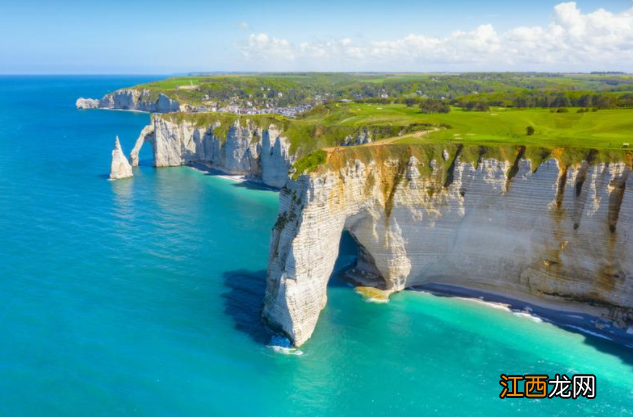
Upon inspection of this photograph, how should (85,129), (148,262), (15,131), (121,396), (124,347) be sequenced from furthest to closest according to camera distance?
1. (85,129)
2. (15,131)
3. (148,262)
4. (124,347)
5. (121,396)

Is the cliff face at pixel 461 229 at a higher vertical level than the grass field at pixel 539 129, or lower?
lower

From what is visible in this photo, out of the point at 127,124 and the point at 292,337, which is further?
Answer: the point at 127,124

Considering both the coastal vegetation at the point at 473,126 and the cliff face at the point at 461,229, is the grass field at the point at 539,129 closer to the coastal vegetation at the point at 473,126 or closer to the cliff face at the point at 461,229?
the coastal vegetation at the point at 473,126

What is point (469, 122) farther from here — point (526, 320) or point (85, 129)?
point (85, 129)

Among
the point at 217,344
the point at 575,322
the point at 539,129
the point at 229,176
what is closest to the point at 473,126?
the point at 539,129

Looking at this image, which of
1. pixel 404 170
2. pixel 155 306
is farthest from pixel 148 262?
pixel 404 170

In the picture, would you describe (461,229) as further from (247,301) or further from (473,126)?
(247,301)

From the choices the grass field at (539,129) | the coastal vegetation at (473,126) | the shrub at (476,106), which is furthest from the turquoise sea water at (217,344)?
the shrub at (476,106)

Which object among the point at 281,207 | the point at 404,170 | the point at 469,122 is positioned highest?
the point at 469,122
